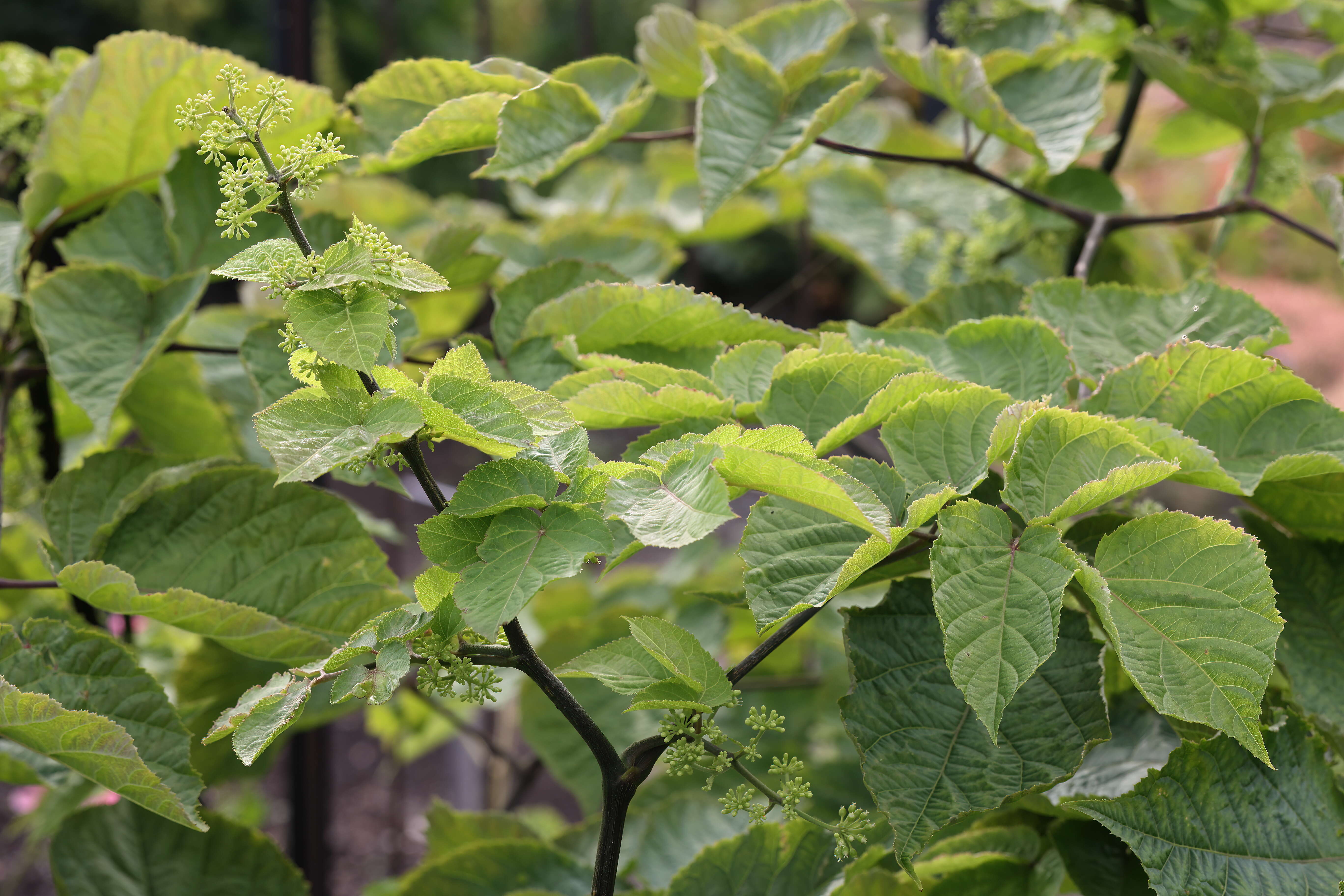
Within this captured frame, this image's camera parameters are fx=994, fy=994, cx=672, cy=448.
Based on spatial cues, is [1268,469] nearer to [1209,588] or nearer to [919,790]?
[1209,588]

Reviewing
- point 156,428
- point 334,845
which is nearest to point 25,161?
point 156,428

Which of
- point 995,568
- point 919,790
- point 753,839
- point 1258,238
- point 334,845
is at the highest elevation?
point 995,568

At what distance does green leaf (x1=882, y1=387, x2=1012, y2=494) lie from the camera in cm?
51

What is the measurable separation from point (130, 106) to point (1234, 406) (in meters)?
0.78

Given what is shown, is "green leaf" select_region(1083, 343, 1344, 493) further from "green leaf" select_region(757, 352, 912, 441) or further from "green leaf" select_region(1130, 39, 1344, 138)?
"green leaf" select_region(1130, 39, 1344, 138)

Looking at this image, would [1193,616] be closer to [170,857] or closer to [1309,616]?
[1309,616]

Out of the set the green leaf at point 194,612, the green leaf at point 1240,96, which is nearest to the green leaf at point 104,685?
the green leaf at point 194,612

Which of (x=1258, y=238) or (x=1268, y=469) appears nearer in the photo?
(x=1268, y=469)

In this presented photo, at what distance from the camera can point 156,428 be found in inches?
33.6

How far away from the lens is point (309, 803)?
132 cm

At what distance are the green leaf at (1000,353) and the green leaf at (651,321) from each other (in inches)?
2.7

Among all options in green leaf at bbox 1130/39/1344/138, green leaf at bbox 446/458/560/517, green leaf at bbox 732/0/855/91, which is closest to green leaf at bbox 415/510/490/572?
green leaf at bbox 446/458/560/517

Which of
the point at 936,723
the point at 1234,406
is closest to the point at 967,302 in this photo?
the point at 1234,406

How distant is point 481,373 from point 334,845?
2336 millimetres
